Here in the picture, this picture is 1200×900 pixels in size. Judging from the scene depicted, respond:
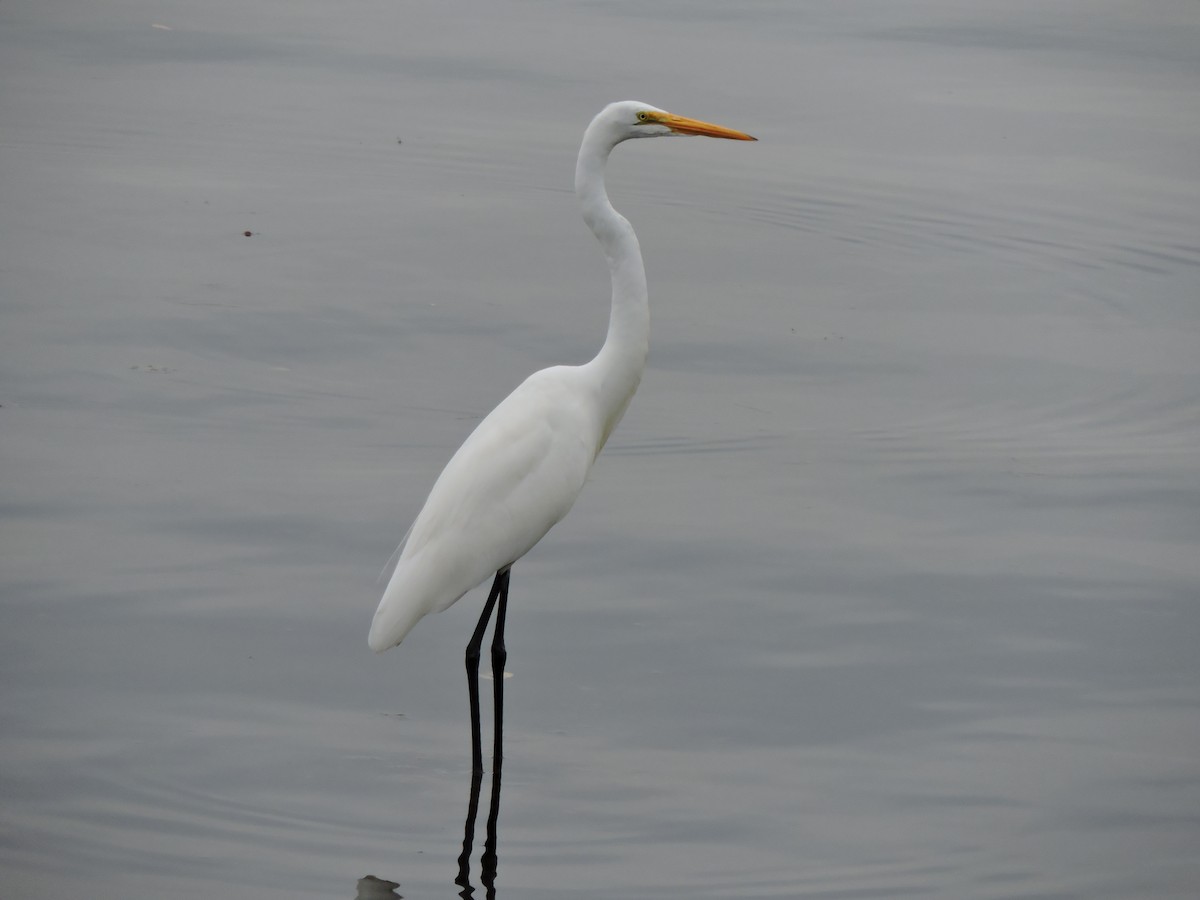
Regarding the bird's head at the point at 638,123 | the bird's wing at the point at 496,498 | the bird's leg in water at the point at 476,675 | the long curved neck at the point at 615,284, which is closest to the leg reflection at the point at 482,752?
the bird's leg in water at the point at 476,675

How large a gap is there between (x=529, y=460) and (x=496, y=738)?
72 cm

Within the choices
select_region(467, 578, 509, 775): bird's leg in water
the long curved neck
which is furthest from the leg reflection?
the long curved neck

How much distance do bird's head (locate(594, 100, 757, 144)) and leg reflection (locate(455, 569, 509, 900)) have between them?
120 centimetres

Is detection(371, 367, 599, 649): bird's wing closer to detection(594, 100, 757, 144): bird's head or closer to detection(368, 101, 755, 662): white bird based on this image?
detection(368, 101, 755, 662): white bird

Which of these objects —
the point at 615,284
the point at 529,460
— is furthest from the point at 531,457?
the point at 615,284

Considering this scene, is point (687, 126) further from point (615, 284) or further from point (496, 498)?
point (496, 498)

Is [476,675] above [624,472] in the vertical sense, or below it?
below

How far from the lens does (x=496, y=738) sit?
13.6ft

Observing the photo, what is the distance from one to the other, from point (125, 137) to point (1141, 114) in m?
5.78

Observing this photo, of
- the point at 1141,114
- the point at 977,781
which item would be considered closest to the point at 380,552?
the point at 977,781

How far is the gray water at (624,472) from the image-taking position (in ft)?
12.5

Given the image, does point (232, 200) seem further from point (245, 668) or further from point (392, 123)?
point (245, 668)

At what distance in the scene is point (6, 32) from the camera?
34.7ft

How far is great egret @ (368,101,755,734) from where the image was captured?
413cm
